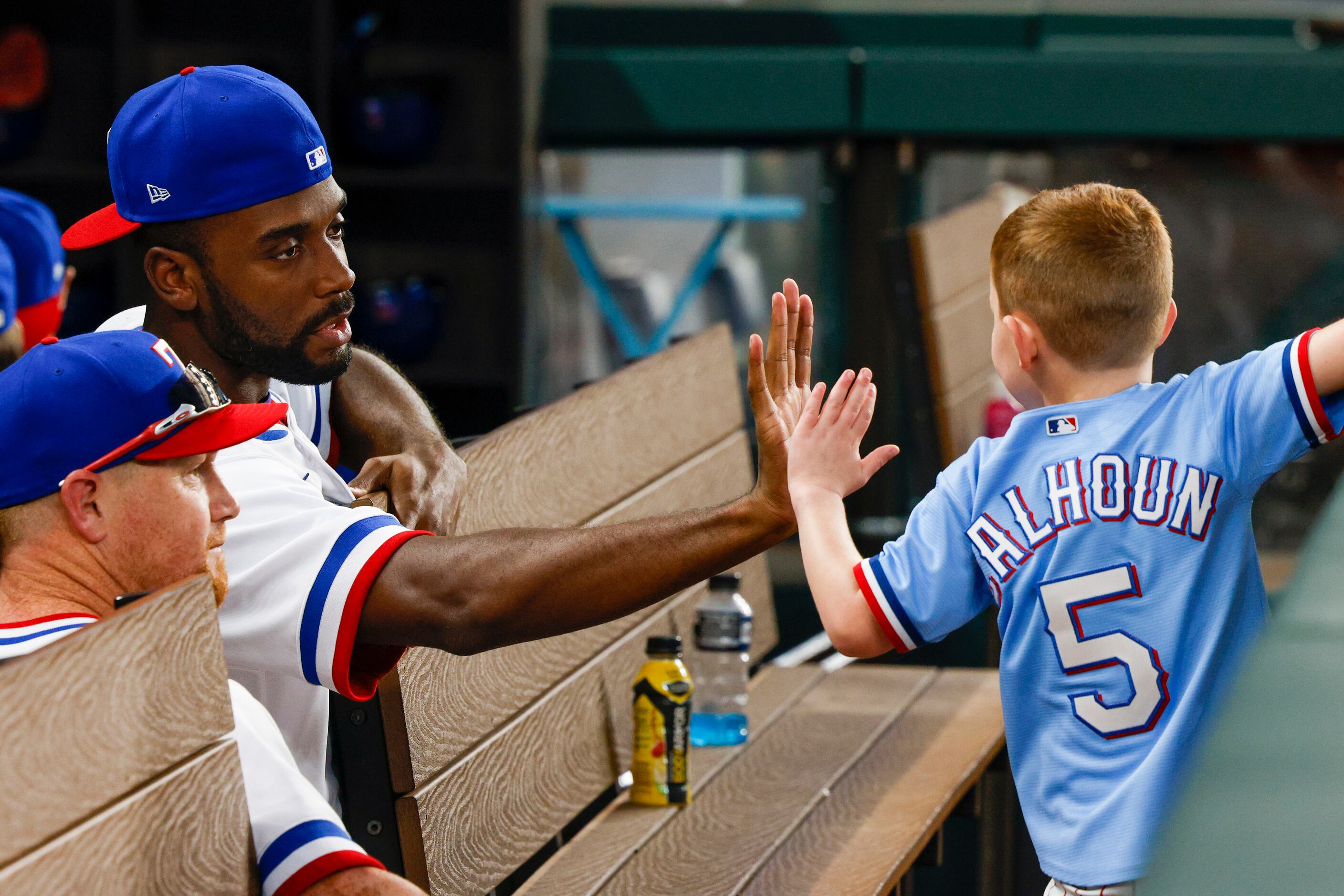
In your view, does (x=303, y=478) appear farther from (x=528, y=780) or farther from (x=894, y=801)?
(x=894, y=801)

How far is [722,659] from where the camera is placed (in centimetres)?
270

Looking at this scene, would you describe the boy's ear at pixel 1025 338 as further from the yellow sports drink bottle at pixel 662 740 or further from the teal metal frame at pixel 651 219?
the teal metal frame at pixel 651 219

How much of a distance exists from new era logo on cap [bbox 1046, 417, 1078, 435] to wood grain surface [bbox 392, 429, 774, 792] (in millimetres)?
498

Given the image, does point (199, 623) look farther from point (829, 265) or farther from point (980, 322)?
point (829, 265)

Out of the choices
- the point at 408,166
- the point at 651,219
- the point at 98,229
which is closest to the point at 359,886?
the point at 98,229

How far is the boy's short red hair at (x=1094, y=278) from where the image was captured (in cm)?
165

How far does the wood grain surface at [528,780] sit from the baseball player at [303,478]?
14cm

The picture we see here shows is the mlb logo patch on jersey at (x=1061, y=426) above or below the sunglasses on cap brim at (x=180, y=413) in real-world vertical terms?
below

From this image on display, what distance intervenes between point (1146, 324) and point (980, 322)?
2490 mm

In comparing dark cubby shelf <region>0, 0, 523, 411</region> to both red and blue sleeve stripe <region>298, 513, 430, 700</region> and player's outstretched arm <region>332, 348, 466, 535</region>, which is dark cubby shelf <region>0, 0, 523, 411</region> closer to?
player's outstretched arm <region>332, 348, 466, 535</region>

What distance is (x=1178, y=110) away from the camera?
5.11m

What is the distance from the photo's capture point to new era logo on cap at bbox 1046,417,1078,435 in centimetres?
162

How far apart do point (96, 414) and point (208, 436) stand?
0.10m

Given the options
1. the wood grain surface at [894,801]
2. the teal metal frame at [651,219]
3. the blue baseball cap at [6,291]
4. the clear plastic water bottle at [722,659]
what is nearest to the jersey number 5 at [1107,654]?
the wood grain surface at [894,801]
